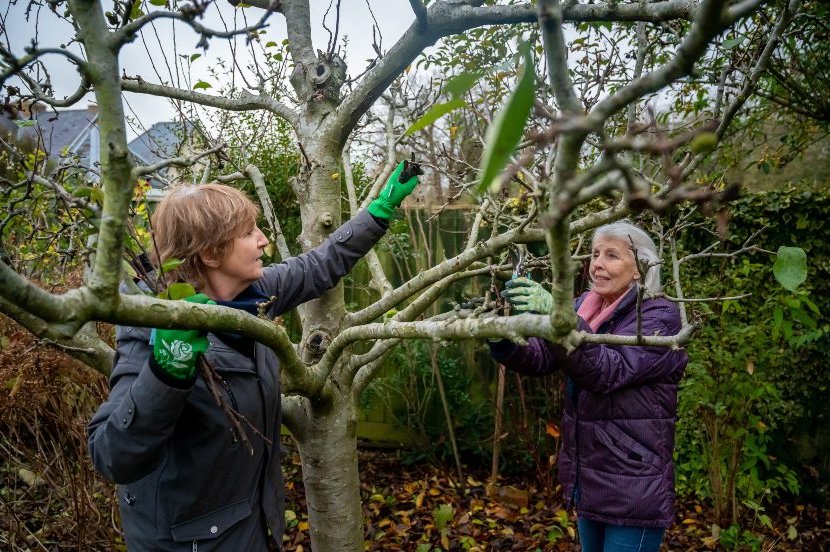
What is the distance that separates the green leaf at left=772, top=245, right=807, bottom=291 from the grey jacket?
4.04 ft

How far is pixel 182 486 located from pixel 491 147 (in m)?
1.49

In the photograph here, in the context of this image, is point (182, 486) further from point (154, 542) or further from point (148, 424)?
point (148, 424)

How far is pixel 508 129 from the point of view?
1.25 feet

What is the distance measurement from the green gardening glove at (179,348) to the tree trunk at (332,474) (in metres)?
0.88

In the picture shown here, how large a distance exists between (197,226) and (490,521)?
113 inches

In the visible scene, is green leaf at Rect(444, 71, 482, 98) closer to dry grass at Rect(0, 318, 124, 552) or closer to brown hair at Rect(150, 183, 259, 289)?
brown hair at Rect(150, 183, 259, 289)

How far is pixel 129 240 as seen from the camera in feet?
3.76

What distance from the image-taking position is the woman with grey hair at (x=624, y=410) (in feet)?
6.56

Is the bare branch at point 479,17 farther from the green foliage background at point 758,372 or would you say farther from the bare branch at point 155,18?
the green foliage background at point 758,372

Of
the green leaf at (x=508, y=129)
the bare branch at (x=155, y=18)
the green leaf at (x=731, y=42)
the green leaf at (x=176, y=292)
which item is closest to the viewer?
the green leaf at (x=508, y=129)

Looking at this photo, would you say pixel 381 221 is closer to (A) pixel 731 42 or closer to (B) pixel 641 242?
(B) pixel 641 242

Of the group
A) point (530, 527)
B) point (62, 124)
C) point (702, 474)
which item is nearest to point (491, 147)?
point (530, 527)

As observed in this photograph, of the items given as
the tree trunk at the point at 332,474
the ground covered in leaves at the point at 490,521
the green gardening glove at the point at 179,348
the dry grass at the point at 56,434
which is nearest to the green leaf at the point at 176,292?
the green gardening glove at the point at 179,348

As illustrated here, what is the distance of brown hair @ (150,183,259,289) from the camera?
1553mm
